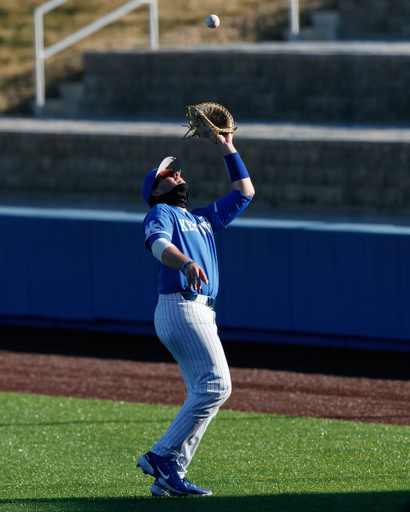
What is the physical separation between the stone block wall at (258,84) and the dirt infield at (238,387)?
6193 millimetres

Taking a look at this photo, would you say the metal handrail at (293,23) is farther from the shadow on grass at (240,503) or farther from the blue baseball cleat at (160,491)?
the blue baseball cleat at (160,491)

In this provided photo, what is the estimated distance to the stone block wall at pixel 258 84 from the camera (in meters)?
13.3

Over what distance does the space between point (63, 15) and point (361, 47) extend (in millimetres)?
10994

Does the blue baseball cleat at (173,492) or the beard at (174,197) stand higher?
the beard at (174,197)

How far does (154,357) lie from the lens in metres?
9.55

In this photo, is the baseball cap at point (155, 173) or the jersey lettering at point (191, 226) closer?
the jersey lettering at point (191, 226)

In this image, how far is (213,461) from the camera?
556cm

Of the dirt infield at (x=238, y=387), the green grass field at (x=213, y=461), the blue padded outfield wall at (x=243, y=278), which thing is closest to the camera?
the green grass field at (x=213, y=461)

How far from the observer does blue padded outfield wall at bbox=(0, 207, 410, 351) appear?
9.20 m

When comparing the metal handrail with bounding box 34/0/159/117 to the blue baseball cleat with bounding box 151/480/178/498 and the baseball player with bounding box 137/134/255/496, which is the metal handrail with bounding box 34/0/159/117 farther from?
the blue baseball cleat with bounding box 151/480/178/498

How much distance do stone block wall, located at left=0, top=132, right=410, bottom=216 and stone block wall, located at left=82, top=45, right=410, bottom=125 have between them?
200 centimetres

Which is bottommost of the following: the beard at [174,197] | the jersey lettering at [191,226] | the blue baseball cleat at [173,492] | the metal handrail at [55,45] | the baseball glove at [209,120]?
the blue baseball cleat at [173,492]

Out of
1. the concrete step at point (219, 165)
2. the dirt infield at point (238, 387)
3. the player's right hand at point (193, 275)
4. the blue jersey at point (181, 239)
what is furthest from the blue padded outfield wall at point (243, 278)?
the player's right hand at point (193, 275)

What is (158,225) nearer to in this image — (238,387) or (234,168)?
(234,168)
